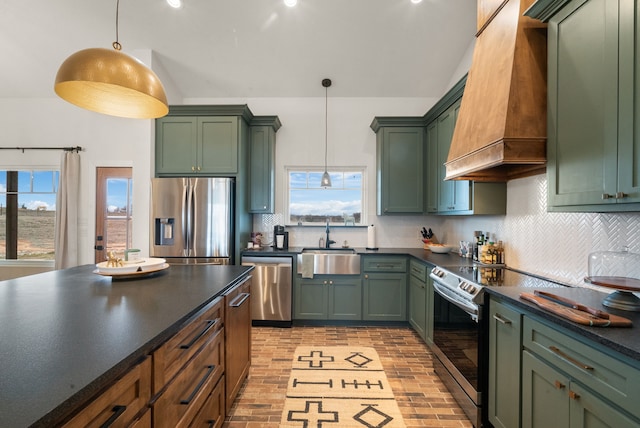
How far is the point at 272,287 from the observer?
3631 millimetres

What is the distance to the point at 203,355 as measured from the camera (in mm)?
1522

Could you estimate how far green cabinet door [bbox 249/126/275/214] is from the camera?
402cm

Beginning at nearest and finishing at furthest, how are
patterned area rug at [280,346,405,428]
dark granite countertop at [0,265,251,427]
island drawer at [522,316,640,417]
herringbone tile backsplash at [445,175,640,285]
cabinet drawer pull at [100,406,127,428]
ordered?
1. dark granite countertop at [0,265,251,427]
2. cabinet drawer pull at [100,406,127,428]
3. island drawer at [522,316,640,417]
4. herringbone tile backsplash at [445,175,640,285]
5. patterned area rug at [280,346,405,428]

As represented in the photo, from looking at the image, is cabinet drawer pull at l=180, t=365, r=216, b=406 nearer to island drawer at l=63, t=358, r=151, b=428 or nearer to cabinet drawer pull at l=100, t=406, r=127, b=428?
island drawer at l=63, t=358, r=151, b=428

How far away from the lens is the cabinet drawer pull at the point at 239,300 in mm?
1966

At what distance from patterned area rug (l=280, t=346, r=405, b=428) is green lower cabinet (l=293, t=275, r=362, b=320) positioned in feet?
2.08

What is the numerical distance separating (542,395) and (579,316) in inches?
18.4

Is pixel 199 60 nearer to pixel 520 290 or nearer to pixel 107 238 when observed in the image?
pixel 107 238

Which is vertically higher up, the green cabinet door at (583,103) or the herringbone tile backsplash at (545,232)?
the green cabinet door at (583,103)

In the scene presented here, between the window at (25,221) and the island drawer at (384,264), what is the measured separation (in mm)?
4425

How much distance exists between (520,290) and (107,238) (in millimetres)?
4556

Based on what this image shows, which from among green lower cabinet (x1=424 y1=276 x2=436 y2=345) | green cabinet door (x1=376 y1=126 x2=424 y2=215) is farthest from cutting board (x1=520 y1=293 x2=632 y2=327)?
green cabinet door (x1=376 y1=126 x2=424 y2=215)

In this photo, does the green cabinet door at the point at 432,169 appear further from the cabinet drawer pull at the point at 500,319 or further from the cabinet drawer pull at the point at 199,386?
the cabinet drawer pull at the point at 199,386

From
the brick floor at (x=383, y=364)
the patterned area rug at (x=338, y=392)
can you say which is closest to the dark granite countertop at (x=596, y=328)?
the brick floor at (x=383, y=364)
